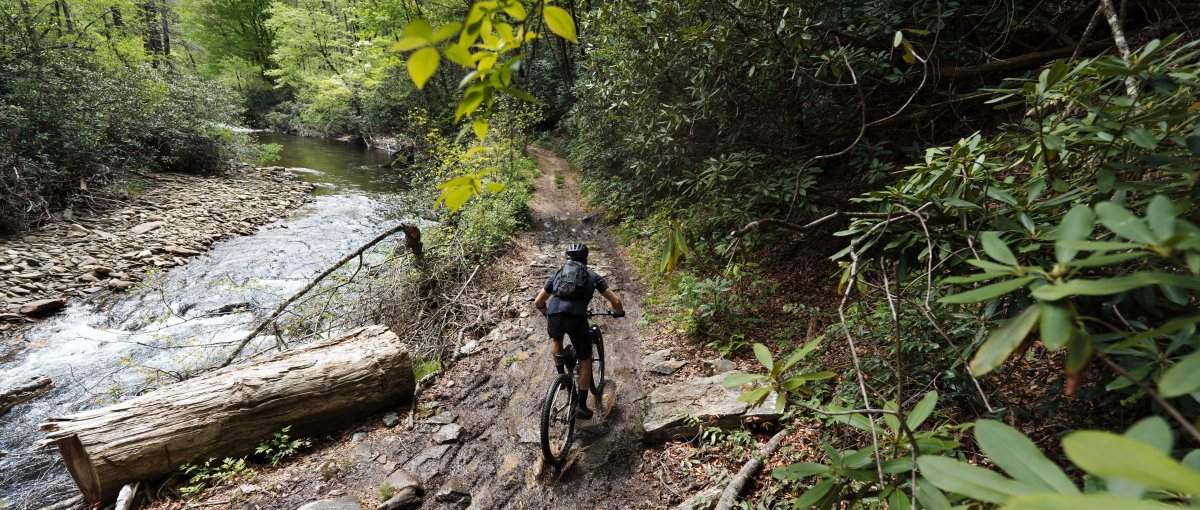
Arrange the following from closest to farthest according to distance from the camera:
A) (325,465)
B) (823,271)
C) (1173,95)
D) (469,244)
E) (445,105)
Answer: (1173,95) < (325,465) < (823,271) < (469,244) < (445,105)

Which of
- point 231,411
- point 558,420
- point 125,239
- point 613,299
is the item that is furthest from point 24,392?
point 613,299

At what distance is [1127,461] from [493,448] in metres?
4.57

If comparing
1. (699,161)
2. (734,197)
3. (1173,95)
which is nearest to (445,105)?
(699,161)

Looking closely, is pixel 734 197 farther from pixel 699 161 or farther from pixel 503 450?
pixel 503 450

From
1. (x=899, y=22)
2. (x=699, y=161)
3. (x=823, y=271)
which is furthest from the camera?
(x=699, y=161)

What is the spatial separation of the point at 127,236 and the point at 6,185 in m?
1.86

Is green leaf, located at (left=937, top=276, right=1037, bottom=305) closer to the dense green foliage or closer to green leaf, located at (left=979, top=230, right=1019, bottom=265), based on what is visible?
green leaf, located at (left=979, top=230, right=1019, bottom=265)

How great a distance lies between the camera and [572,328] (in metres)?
4.16

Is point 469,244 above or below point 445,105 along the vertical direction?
below

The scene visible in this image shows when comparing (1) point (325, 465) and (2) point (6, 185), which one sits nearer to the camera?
(1) point (325, 465)

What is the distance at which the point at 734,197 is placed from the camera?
224 inches

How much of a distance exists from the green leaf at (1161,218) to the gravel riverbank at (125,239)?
11.7 m

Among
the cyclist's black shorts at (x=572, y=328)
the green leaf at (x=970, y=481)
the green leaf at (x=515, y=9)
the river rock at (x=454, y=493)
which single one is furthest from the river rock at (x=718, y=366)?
the green leaf at (x=515, y=9)

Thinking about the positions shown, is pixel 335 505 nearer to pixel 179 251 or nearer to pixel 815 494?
pixel 815 494
